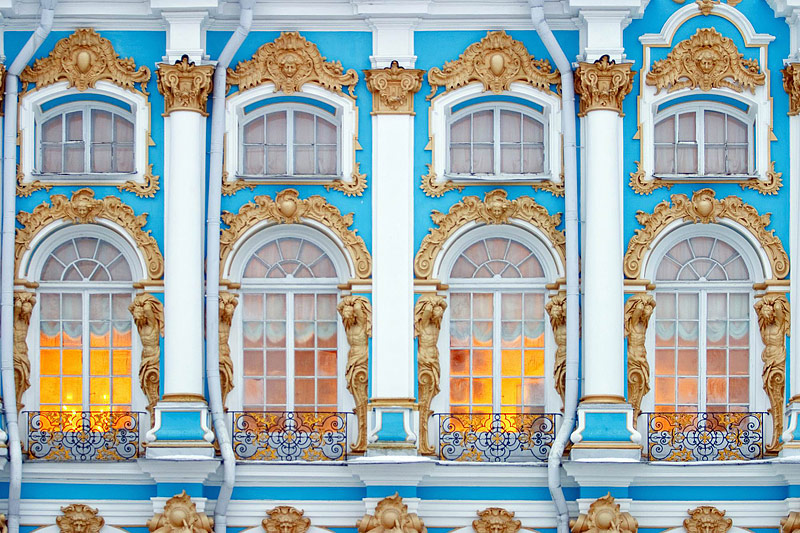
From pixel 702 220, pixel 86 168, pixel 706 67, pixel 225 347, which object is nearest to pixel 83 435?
pixel 225 347

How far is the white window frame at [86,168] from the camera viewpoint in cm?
2589

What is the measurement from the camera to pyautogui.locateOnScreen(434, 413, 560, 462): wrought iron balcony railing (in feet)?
83.7

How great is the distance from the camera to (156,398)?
84.3 ft

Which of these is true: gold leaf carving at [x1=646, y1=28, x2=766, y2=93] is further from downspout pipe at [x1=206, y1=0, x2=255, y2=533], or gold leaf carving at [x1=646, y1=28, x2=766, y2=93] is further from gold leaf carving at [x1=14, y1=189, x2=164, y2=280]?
gold leaf carving at [x1=14, y1=189, x2=164, y2=280]

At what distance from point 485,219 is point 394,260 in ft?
4.25

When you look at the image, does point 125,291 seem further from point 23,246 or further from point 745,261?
point 745,261

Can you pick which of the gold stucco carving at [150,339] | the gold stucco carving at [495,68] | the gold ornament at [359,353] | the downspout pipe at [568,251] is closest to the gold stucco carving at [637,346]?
the downspout pipe at [568,251]

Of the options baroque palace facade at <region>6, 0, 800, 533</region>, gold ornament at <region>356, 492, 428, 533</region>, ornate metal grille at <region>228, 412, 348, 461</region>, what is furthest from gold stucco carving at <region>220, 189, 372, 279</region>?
gold ornament at <region>356, 492, 428, 533</region>

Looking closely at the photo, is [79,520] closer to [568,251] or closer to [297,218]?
[297,218]

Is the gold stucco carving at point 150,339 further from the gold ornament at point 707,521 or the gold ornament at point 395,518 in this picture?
the gold ornament at point 707,521

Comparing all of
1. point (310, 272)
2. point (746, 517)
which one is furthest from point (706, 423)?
point (310, 272)

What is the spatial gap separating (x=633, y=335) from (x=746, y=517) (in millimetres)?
2716

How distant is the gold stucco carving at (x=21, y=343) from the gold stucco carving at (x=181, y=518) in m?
2.43

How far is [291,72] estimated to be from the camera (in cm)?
2588
